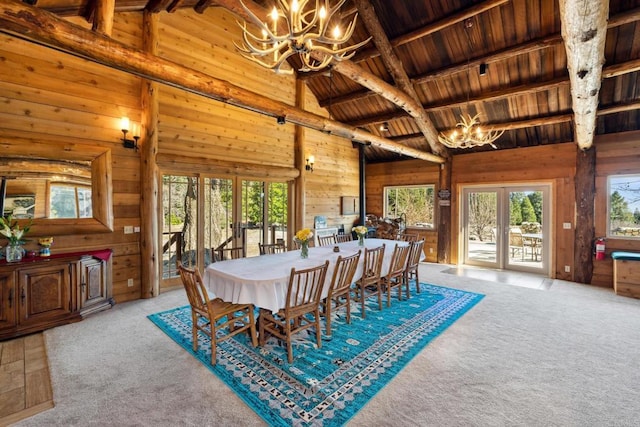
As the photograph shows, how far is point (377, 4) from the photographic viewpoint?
490 cm

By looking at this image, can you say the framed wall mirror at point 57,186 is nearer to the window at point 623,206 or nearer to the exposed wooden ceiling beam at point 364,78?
the exposed wooden ceiling beam at point 364,78

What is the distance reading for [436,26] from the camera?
4.71m

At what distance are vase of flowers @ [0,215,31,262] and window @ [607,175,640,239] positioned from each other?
9.55m

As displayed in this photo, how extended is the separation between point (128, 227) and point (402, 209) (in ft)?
22.9

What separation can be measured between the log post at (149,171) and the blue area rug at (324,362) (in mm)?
962

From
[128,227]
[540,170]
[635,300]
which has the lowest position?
[635,300]

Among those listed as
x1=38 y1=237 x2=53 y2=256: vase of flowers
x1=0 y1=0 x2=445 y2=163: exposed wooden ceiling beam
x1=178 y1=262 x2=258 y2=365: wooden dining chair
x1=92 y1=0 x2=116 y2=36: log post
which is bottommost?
x1=178 y1=262 x2=258 y2=365: wooden dining chair

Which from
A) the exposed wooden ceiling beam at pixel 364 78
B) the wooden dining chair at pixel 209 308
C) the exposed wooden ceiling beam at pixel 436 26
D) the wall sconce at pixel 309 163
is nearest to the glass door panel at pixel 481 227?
the exposed wooden ceiling beam at pixel 364 78

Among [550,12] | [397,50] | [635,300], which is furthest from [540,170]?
[397,50]

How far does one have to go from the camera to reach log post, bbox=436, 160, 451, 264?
306 inches

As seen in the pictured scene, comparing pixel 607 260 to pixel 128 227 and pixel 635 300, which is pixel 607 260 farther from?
pixel 128 227

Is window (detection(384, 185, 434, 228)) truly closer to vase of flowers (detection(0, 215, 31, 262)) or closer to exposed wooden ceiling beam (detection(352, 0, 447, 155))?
exposed wooden ceiling beam (detection(352, 0, 447, 155))

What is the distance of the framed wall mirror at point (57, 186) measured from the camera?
11.7ft

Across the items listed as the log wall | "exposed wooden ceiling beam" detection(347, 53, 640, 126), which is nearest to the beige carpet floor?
the log wall
